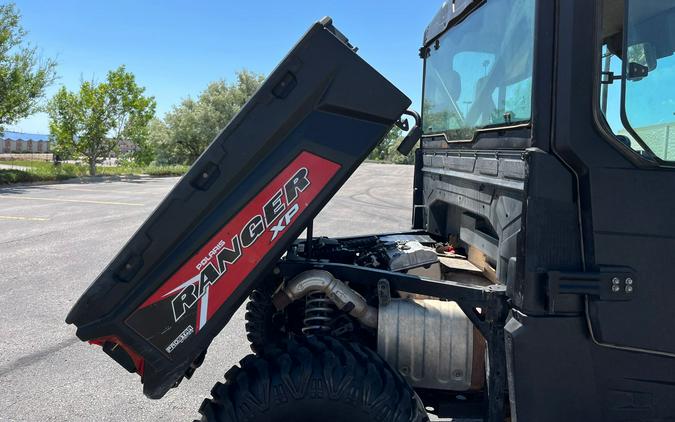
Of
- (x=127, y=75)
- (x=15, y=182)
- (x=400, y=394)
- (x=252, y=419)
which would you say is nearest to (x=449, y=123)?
(x=400, y=394)

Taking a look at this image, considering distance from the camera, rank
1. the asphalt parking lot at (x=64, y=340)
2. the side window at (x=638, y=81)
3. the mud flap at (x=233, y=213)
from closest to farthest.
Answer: the side window at (x=638, y=81) < the mud flap at (x=233, y=213) < the asphalt parking lot at (x=64, y=340)

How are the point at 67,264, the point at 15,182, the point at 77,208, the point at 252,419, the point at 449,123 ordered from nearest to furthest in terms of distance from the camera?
the point at 252,419 → the point at 449,123 → the point at 67,264 → the point at 77,208 → the point at 15,182

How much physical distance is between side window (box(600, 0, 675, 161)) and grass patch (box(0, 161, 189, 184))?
2376 centimetres

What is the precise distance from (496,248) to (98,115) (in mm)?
28131

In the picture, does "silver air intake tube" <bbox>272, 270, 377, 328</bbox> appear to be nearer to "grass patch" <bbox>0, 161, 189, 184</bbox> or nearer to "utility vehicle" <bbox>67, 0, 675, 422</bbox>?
"utility vehicle" <bbox>67, 0, 675, 422</bbox>

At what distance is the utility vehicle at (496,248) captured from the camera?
1673 millimetres

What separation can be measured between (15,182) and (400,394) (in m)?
24.0

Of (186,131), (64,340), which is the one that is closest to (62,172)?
(186,131)

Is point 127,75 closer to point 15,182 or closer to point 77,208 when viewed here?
point 15,182

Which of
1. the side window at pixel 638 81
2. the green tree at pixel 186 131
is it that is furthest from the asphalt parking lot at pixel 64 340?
the green tree at pixel 186 131

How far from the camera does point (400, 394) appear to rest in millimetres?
1872

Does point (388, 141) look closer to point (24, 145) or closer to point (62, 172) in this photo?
point (62, 172)

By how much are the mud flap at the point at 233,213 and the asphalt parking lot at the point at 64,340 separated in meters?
1.67

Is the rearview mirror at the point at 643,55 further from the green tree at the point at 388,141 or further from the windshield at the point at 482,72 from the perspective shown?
the green tree at the point at 388,141
